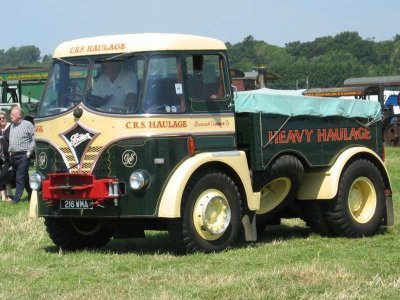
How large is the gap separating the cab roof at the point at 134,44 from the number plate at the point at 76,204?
1.55 meters

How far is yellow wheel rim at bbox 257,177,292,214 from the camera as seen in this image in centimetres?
1236

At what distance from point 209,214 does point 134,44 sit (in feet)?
6.23

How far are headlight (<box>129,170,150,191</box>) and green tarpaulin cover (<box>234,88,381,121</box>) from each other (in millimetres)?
1506

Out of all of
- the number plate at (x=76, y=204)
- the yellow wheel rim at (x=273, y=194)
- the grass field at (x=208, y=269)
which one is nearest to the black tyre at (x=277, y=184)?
the yellow wheel rim at (x=273, y=194)

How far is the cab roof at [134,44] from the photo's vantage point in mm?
11062

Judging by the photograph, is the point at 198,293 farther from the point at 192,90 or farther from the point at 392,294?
the point at 192,90

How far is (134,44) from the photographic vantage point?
11.1m

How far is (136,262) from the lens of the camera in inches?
417

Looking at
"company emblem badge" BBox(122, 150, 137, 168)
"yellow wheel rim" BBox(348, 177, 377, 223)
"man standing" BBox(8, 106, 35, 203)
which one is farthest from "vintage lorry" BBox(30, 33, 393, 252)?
"man standing" BBox(8, 106, 35, 203)

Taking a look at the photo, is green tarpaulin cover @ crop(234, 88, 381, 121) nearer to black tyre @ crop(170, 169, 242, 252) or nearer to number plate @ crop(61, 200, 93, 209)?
black tyre @ crop(170, 169, 242, 252)

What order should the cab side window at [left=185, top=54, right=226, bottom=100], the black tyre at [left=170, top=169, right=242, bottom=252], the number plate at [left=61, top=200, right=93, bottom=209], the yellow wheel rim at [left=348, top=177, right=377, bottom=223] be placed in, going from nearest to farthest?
the black tyre at [left=170, top=169, right=242, bottom=252]
the number plate at [left=61, top=200, right=93, bottom=209]
the cab side window at [left=185, top=54, right=226, bottom=100]
the yellow wheel rim at [left=348, top=177, right=377, bottom=223]

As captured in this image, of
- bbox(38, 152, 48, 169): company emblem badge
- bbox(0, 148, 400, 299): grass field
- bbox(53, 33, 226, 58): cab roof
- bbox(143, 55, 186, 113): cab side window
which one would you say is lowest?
bbox(0, 148, 400, 299): grass field

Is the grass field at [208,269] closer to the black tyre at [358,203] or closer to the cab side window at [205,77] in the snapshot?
the black tyre at [358,203]

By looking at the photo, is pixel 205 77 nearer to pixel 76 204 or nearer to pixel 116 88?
pixel 116 88
